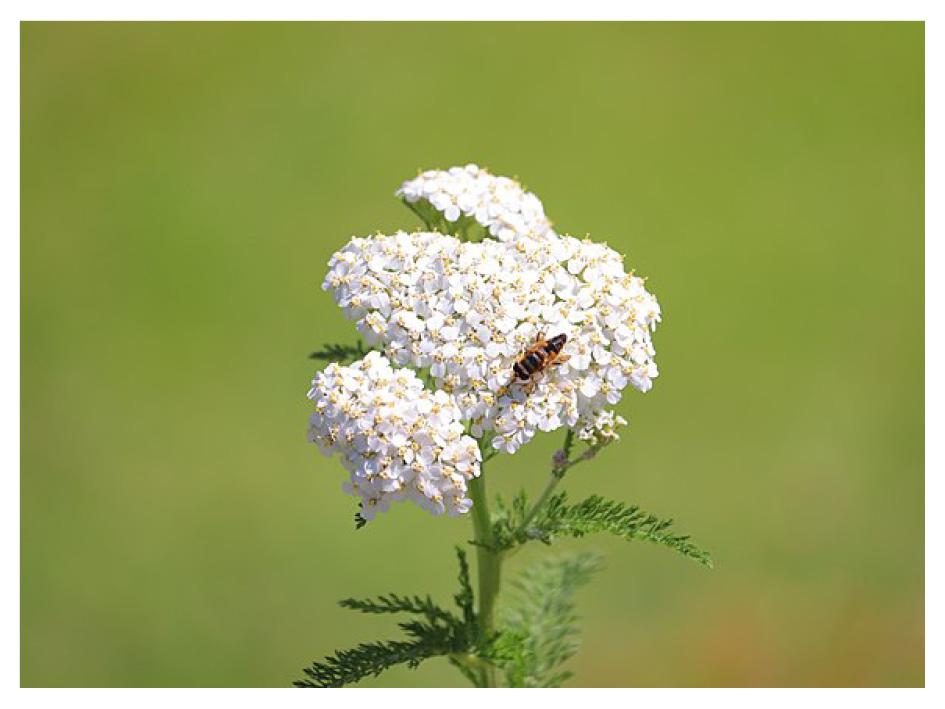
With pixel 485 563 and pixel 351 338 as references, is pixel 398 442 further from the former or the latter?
pixel 351 338

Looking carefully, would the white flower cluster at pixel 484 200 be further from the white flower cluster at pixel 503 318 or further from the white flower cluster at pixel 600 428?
the white flower cluster at pixel 600 428

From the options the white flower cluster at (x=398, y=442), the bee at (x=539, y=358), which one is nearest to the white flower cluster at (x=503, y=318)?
the bee at (x=539, y=358)

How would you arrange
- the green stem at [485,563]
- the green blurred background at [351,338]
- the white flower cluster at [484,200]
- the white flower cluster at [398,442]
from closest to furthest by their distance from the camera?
the white flower cluster at [398,442] → the green stem at [485,563] → the white flower cluster at [484,200] → the green blurred background at [351,338]

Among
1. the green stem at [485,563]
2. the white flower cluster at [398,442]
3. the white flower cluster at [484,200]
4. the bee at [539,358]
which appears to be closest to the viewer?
the white flower cluster at [398,442]

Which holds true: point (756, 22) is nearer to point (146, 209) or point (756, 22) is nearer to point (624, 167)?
point (624, 167)

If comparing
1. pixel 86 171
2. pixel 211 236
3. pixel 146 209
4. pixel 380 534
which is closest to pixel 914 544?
pixel 380 534

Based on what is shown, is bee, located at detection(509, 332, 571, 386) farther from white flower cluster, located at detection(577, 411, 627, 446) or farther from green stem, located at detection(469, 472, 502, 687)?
green stem, located at detection(469, 472, 502, 687)
